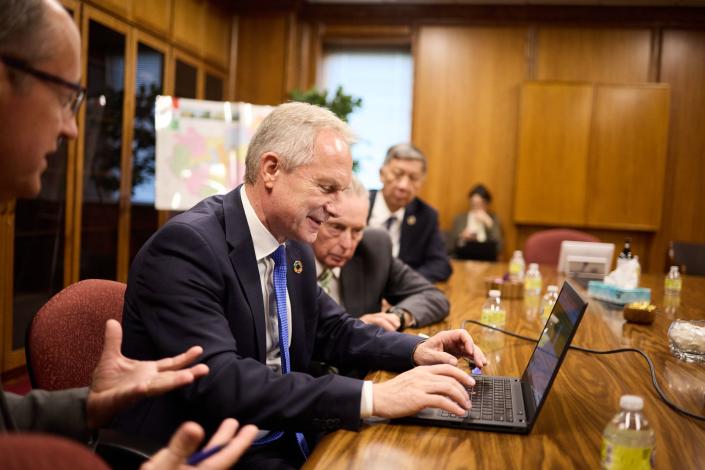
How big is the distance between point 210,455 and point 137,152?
4233 millimetres

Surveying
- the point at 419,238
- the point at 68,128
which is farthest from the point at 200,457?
the point at 419,238

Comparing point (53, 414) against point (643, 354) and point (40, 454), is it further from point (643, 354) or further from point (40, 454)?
point (643, 354)

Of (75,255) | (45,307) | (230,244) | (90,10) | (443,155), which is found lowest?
(75,255)

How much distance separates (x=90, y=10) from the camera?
4059 millimetres

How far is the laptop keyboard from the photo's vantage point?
48.8 inches

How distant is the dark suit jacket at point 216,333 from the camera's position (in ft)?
4.05

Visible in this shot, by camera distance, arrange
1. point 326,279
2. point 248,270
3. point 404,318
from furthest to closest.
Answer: point 326,279 → point 404,318 → point 248,270

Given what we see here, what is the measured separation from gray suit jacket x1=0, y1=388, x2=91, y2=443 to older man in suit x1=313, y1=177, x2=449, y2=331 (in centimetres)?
109

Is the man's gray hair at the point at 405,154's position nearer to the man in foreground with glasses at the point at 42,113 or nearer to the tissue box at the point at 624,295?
the tissue box at the point at 624,295

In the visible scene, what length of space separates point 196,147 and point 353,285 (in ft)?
7.72

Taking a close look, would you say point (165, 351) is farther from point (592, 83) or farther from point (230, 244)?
point (592, 83)

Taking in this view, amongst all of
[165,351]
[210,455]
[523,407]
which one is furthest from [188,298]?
[523,407]

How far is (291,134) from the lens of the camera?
1.56 meters

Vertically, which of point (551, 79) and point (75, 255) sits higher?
point (551, 79)
